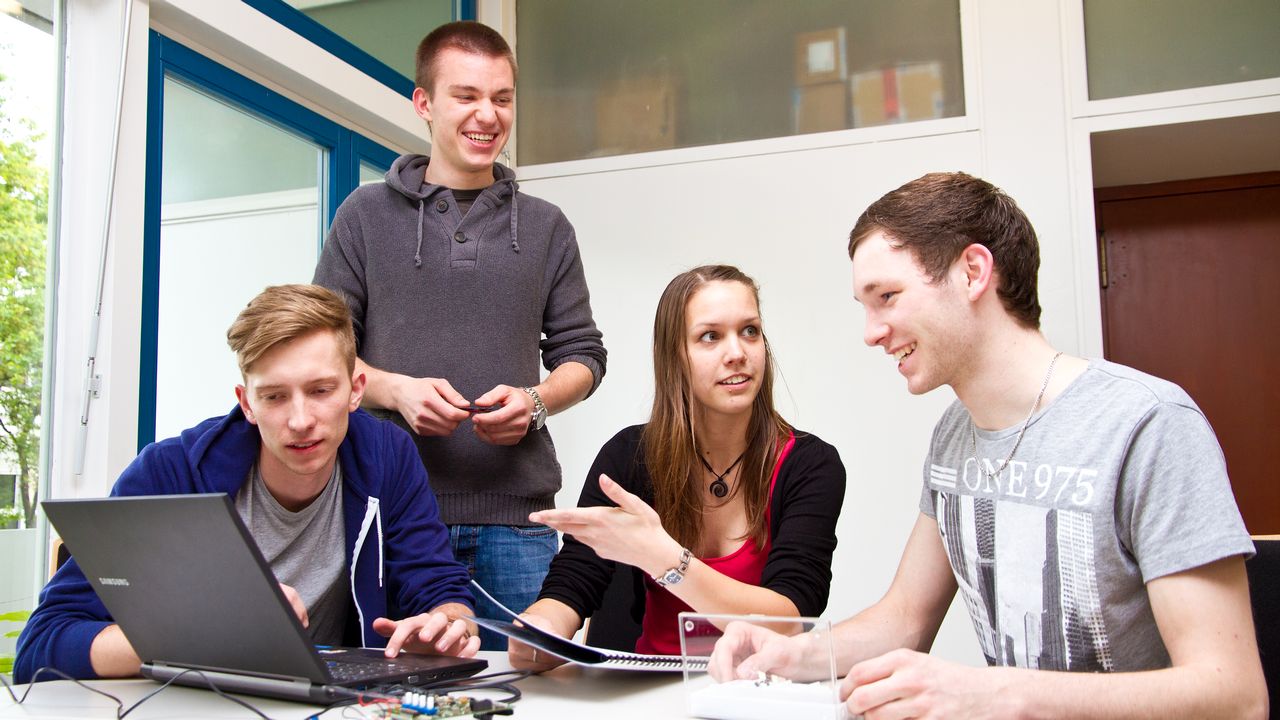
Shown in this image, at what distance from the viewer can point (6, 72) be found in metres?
2.16

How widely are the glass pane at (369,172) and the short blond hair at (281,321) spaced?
6.01 feet

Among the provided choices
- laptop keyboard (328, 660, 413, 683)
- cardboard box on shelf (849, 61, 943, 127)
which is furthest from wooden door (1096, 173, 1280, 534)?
laptop keyboard (328, 660, 413, 683)

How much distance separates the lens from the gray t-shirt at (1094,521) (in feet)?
3.62

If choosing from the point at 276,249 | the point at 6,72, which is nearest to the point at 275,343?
the point at 6,72

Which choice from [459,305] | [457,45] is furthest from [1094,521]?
[457,45]

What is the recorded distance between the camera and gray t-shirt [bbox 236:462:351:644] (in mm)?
1531

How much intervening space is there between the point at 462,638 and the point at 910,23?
113 inches

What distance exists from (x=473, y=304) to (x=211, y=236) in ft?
3.41

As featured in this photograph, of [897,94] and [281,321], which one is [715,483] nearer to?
[281,321]

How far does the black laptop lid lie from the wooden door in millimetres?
3202

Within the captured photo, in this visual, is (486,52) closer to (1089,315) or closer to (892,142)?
(892,142)

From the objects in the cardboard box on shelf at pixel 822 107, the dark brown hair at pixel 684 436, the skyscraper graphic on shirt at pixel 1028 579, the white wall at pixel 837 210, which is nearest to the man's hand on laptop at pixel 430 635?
the dark brown hair at pixel 684 436

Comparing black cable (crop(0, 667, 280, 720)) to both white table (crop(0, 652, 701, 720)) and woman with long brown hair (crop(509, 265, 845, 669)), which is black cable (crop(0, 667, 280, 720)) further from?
woman with long brown hair (crop(509, 265, 845, 669))

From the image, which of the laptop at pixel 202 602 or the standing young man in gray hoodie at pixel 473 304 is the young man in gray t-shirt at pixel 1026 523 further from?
the standing young man in gray hoodie at pixel 473 304
